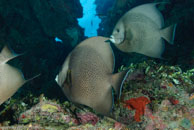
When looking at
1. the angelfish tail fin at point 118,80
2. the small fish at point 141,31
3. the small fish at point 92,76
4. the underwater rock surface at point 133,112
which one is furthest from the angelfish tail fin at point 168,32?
the angelfish tail fin at point 118,80

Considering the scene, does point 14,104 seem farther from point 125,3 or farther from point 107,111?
point 125,3

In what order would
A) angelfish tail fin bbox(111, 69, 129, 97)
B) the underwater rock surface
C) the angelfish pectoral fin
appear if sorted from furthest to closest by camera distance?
1. the underwater rock surface
2. the angelfish pectoral fin
3. angelfish tail fin bbox(111, 69, 129, 97)

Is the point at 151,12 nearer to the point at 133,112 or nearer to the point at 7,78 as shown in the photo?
the point at 133,112

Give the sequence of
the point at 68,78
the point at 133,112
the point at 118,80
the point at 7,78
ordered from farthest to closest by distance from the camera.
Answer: the point at 133,112 < the point at 7,78 < the point at 68,78 < the point at 118,80

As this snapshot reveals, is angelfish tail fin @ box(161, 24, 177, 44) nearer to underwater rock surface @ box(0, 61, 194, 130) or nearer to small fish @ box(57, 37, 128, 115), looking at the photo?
underwater rock surface @ box(0, 61, 194, 130)

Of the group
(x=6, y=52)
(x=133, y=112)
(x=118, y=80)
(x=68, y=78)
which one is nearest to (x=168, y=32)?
(x=133, y=112)

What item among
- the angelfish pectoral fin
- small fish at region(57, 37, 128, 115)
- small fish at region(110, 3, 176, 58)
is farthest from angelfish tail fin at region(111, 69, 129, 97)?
small fish at region(110, 3, 176, 58)

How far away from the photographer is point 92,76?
4.84ft

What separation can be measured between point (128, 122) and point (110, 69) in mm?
1039

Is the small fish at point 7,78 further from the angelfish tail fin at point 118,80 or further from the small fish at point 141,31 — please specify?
the small fish at point 141,31

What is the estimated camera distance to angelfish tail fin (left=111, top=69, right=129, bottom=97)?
1.27 metres

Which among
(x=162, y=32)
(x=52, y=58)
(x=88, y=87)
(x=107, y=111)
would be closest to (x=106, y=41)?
(x=88, y=87)

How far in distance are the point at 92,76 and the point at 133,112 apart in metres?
1.08

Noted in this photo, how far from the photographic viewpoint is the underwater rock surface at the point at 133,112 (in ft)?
6.75
